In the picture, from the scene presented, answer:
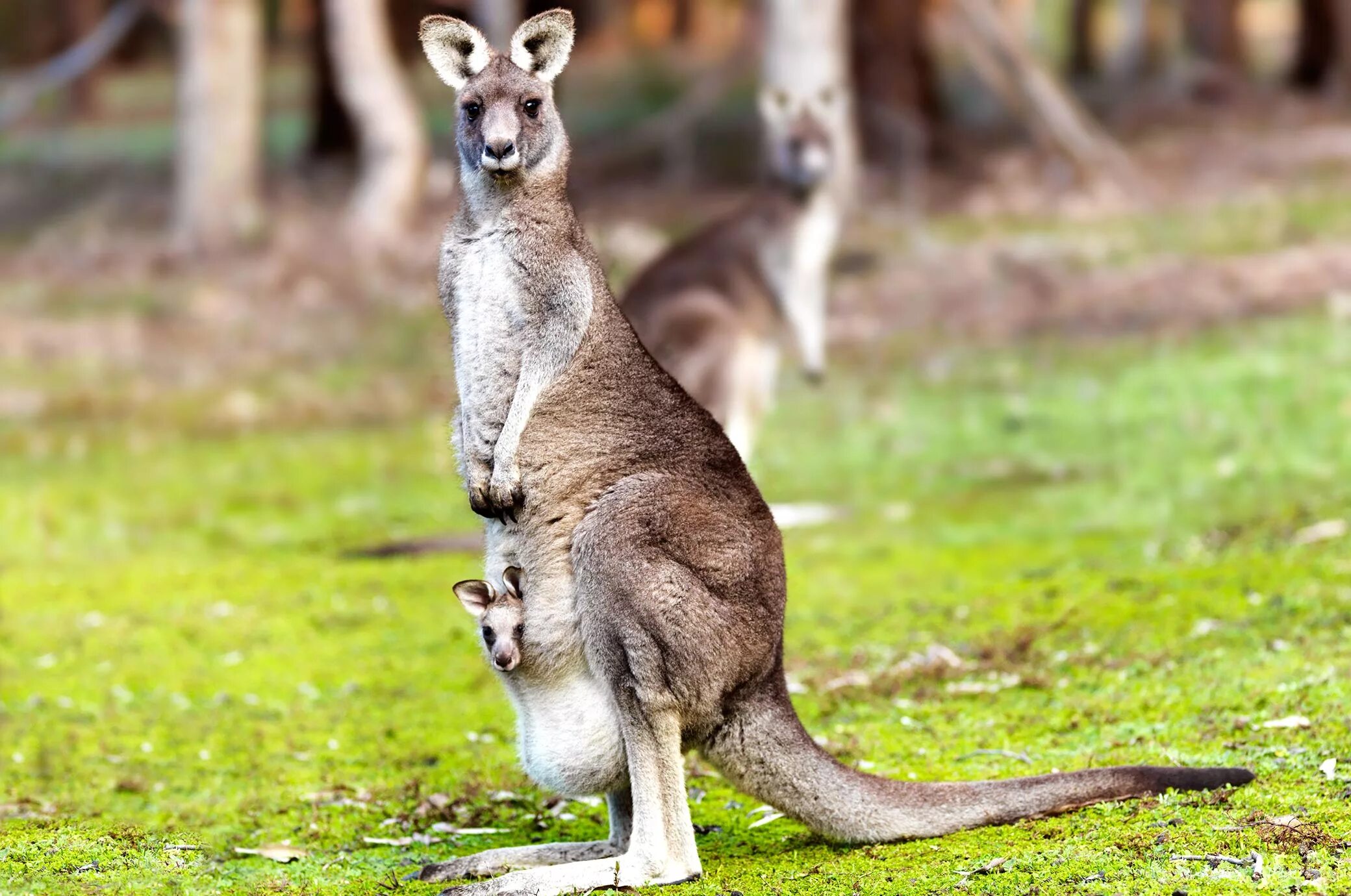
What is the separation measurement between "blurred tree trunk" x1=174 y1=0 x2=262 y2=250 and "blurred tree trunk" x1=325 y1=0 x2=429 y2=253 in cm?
95

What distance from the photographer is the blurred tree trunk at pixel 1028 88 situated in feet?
54.7

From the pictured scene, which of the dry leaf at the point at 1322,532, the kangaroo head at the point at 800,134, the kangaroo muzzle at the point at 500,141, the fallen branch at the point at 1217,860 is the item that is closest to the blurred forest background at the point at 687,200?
the kangaroo head at the point at 800,134

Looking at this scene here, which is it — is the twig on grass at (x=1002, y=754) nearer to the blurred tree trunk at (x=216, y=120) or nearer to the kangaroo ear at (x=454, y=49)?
the kangaroo ear at (x=454, y=49)

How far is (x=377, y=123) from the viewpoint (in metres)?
16.5

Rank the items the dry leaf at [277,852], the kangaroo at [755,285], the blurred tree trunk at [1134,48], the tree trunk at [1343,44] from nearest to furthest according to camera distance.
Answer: the dry leaf at [277,852], the kangaroo at [755,285], the tree trunk at [1343,44], the blurred tree trunk at [1134,48]

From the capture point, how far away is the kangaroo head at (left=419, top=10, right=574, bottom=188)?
4.60m

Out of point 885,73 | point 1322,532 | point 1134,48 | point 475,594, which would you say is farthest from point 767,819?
point 1134,48

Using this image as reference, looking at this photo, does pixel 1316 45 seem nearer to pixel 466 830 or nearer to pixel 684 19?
pixel 684 19

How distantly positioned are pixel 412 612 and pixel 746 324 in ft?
9.24

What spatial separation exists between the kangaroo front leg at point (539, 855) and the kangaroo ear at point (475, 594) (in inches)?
23.1

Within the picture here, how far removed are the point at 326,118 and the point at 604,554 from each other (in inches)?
788

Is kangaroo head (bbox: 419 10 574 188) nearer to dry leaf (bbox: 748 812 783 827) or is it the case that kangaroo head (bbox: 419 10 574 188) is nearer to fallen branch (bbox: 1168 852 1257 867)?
dry leaf (bbox: 748 812 783 827)

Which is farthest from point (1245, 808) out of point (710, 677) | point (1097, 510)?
point (1097, 510)

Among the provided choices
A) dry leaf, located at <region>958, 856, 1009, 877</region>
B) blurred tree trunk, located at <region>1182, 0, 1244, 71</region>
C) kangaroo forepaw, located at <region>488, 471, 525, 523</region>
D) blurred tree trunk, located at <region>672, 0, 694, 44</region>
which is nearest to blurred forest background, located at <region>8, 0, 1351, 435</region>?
blurred tree trunk, located at <region>1182, 0, 1244, 71</region>
